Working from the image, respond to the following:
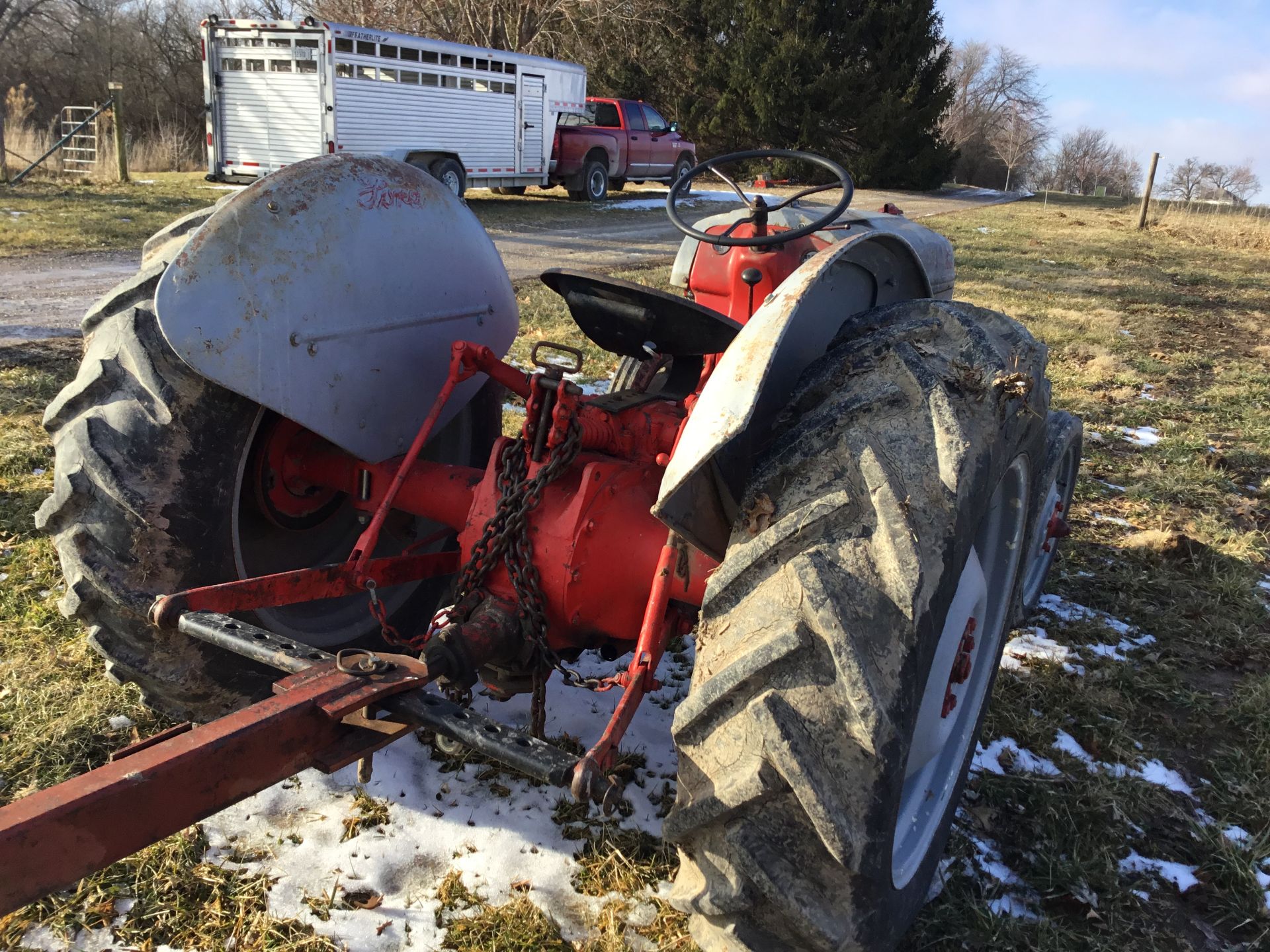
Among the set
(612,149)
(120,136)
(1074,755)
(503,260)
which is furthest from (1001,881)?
(612,149)

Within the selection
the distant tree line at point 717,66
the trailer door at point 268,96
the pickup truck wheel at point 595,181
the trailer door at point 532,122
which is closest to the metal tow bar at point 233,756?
the trailer door at point 268,96

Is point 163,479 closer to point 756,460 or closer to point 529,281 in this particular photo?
point 756,460

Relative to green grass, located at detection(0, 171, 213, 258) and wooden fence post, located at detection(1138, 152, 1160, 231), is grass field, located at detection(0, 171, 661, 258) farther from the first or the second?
wooden fence post, located at detection(1138, 152, 1160, 231)

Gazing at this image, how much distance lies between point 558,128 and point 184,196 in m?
7.87

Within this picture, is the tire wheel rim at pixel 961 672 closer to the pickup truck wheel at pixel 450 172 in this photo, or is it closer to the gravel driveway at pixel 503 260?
the gravel driveway at pixel 503 260

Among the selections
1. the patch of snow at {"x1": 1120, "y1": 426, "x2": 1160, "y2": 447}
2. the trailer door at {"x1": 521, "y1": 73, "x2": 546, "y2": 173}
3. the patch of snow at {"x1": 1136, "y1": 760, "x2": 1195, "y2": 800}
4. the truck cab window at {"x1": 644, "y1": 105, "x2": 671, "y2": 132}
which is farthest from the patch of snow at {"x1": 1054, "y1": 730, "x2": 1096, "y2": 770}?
Answer: the truck cab window at {"x1": 644, "y1": 105, "x2": 671, "y2": 132}

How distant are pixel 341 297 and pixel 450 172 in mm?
15503

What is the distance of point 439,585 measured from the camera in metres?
2.85

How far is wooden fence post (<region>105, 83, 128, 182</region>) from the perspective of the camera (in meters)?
16.5

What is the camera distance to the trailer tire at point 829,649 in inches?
58.4

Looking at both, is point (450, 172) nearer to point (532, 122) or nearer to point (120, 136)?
point (532, 122)

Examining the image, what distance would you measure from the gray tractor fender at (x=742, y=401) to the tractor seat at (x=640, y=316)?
344mm

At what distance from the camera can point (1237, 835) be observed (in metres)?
2.51

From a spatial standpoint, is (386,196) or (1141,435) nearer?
(386,196)
